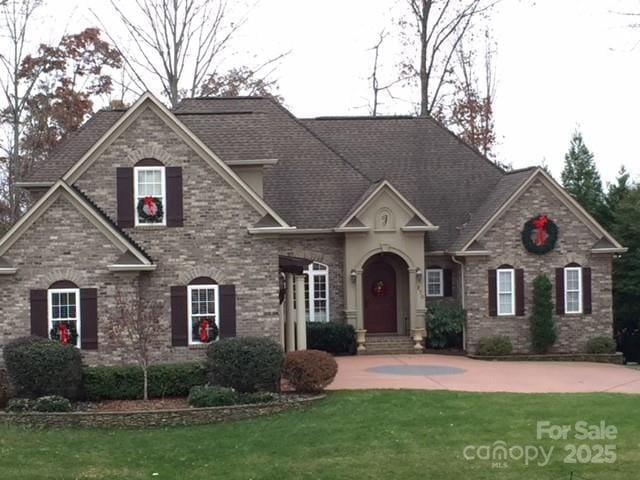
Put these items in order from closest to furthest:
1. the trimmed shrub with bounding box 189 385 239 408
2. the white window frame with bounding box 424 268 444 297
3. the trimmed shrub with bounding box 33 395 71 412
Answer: the trimmed shrub with bounding box 33 395 71 412
the trimmed shrub with bounding box 189 385 239 408
the white window frame with bounding box 424 268 444 297

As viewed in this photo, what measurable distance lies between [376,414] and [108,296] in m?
7.26

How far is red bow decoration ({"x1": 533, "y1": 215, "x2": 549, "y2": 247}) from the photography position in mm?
28938

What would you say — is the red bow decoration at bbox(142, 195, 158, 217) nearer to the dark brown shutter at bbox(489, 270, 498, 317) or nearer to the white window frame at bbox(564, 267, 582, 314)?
the dark brown shutter at bbox(489, 270, 498, 317)

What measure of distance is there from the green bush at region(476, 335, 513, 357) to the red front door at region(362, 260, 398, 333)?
11.8 ft

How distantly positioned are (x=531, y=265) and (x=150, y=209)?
12.6 meters

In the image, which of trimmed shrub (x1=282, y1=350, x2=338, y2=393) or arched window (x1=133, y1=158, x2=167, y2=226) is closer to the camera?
trimmed shrub (x1=282, y1=350, x2=338, y2=393)

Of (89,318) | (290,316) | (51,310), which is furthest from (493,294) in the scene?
(51,310)

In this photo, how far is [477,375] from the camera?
927 inches

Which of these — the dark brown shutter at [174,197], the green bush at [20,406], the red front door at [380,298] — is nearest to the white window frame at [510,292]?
the red front door at [380,298]

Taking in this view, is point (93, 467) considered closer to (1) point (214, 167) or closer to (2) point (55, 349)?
(2) point (55, 349)

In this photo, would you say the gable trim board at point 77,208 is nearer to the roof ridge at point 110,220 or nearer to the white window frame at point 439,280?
the roof ridge at point 110,220

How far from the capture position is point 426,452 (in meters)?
14.7

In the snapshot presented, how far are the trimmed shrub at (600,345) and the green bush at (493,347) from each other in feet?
8.62

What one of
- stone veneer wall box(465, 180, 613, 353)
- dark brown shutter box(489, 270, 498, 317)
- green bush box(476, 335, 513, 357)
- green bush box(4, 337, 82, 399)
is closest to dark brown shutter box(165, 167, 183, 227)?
green bush box(4, 337, 82, 399)
